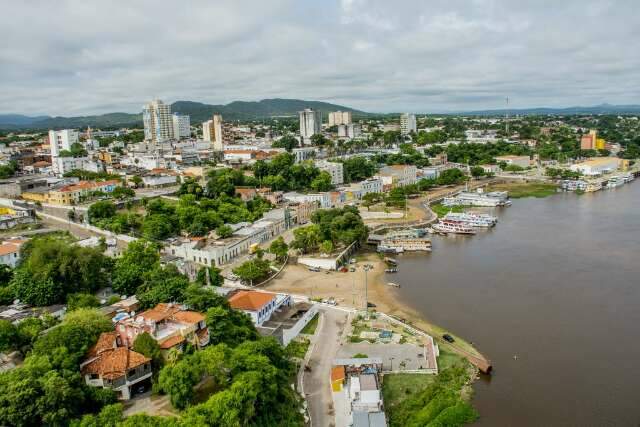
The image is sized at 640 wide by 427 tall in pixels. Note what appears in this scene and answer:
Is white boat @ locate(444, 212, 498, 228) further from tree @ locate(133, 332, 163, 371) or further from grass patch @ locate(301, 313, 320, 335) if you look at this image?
tree @ locate(133, 332, 163, 371)

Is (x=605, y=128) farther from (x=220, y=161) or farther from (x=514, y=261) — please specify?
(x=514, y=261)

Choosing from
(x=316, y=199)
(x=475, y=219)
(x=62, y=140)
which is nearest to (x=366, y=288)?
(x=475, y=219)

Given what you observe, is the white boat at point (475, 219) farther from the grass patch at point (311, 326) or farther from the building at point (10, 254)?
the building at point (10, 254)

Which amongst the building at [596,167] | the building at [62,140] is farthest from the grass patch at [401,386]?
the building at [62,140]

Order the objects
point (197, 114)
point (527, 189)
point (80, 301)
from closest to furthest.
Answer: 1. point (80, 301)
2. point (527, 189)
3. point (197, 114)

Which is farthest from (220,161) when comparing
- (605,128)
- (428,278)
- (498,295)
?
(605,128)

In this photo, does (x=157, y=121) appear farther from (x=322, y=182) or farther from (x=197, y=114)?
(x=197, y=114)
